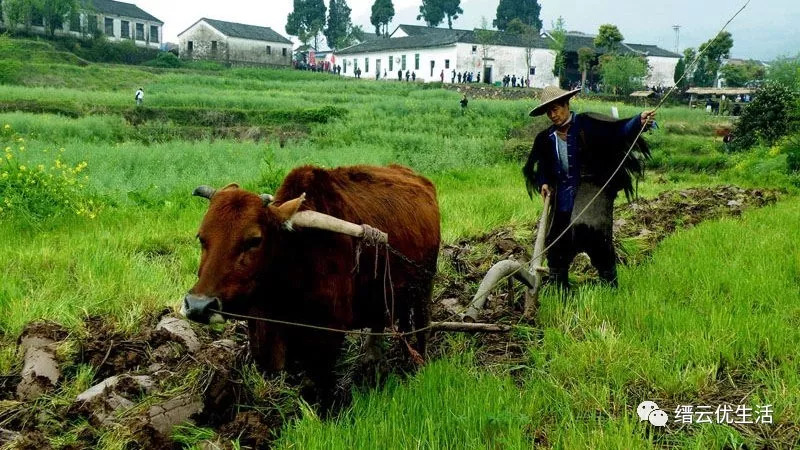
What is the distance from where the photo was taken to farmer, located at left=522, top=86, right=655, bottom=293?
5.39 m

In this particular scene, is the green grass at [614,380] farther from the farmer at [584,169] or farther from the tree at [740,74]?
the tree at [740,74]

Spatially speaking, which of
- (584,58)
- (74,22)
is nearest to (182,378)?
(584,58)

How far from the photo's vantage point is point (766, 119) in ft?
70.2

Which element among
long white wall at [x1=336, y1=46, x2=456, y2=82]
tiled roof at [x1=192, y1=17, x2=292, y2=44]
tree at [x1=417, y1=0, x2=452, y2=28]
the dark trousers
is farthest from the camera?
tree at [x1=417, y1=0, x2=452, y2=28]

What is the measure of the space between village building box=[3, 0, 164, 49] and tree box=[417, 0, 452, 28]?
30.6 m

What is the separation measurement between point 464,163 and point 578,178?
11780 mm

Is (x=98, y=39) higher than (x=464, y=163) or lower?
higher

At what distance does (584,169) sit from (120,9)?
63802 mm

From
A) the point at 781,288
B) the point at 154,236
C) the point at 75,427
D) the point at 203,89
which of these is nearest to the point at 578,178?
Result: the point at 781,288

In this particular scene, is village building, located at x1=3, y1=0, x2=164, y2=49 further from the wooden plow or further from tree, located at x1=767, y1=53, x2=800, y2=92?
the wooden plow

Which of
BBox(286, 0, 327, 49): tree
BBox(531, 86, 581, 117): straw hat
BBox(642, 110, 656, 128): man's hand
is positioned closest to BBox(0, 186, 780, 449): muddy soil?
BBox(531, 86, 581, 117): straw hat

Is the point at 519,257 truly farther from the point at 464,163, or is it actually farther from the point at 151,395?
the point at 464,163

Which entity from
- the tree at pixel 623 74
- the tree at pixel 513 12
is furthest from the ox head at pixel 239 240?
the tree at pixel 513 12

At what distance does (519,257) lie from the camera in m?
6.71
